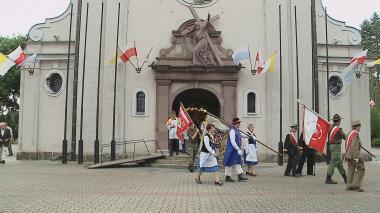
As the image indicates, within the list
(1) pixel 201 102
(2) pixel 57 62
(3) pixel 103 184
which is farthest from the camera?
(1) pixel 201 102

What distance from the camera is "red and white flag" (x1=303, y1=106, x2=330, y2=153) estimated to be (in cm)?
1329

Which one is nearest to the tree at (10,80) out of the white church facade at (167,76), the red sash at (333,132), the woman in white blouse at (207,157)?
the white church facade at (167,76)

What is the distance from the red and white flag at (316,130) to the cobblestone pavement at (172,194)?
44.2 inches

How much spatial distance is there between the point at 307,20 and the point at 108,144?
11.2m

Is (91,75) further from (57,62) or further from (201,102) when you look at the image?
(201,102)

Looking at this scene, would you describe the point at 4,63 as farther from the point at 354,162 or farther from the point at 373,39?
the point at 373,39

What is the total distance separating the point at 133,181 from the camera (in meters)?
13.8

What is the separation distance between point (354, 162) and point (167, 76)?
1224 cm

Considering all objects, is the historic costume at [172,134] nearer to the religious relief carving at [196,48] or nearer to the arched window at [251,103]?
the religious relief carving at [196,48]

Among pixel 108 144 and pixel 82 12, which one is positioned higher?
pixel 82 12

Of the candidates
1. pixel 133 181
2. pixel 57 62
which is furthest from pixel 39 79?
pixel 133 181

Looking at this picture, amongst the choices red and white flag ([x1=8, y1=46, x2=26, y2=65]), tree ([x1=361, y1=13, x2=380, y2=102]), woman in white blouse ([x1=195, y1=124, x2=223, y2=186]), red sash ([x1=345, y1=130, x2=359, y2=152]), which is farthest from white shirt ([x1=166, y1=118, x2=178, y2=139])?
tree ([x1=361, y1=13, x2=380, y2=102])

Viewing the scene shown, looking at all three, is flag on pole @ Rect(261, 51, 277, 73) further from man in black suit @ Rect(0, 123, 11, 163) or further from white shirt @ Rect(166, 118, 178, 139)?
man in black suit @ Rect(0, 123, 11, 163)

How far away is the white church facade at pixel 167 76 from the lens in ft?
73.5
